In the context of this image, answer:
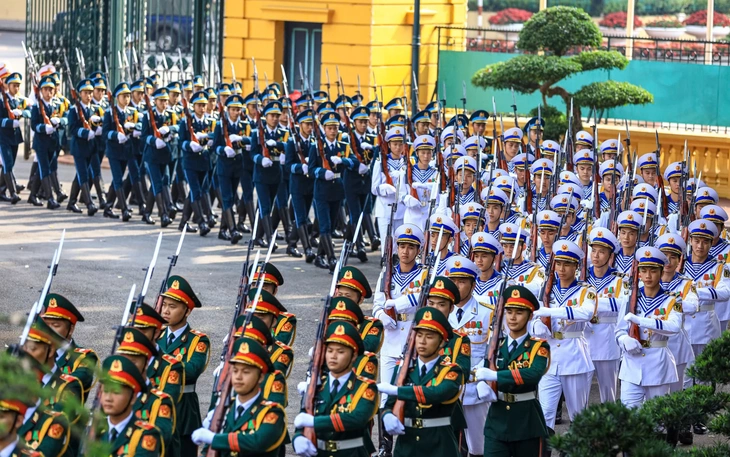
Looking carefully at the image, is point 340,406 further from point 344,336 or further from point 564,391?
point 564,391

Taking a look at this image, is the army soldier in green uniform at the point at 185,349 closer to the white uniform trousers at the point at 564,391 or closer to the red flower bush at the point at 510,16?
the white uniform trousers at the point at 564,391

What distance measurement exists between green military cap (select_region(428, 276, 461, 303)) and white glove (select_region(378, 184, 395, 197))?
6519mm

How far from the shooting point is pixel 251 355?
7031 mm

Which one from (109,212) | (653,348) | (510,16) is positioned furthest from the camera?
(510,16)

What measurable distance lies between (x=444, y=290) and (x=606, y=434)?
8.79 feet

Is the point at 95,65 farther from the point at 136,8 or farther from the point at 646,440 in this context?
the point at 646,440

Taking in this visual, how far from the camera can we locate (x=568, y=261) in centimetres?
980

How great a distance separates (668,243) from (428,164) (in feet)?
17.6

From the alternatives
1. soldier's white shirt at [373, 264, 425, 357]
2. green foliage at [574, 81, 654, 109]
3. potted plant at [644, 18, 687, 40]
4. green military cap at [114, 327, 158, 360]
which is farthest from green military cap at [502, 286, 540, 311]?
potted plant at [644, 18, 687, 40]

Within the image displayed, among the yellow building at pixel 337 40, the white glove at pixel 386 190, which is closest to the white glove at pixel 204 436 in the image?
the white glove at pixel 386 190

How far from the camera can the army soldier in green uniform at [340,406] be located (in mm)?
7273

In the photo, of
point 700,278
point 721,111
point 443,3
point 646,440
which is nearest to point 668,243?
point 700,278

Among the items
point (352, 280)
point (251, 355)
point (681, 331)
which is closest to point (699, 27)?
point (681, 331)

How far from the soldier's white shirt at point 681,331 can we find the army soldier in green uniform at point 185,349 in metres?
3.44
